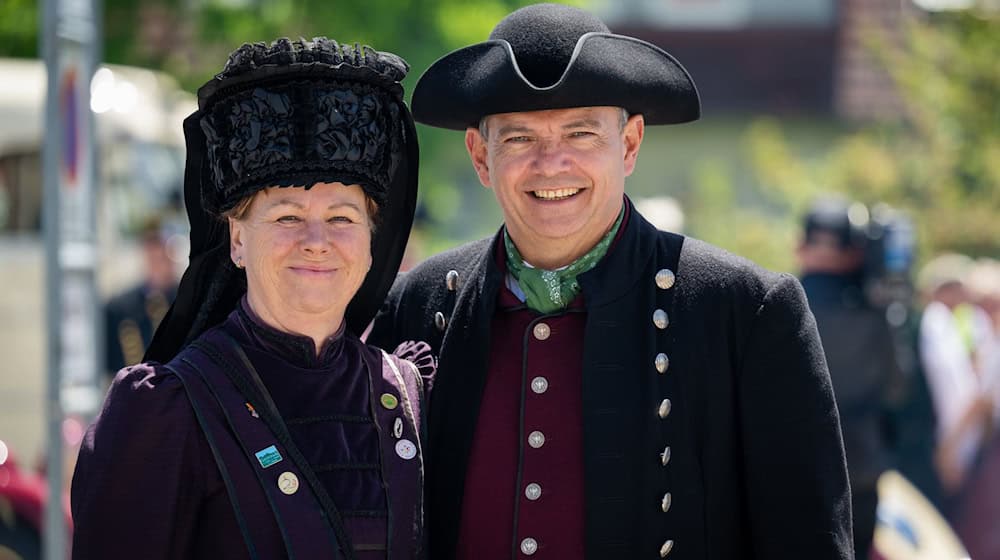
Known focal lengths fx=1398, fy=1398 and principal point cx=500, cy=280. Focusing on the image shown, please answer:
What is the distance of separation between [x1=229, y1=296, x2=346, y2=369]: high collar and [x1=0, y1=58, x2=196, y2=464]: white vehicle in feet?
25.6

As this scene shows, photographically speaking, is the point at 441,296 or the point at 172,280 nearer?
the point at 441,296

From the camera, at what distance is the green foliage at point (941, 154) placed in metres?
13.8

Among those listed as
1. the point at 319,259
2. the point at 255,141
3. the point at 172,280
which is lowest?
the point at 172,280

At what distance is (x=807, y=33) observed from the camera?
2214 centimetres

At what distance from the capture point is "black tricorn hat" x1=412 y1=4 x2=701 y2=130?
314 centimetres

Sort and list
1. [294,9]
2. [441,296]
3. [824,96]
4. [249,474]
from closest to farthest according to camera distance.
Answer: [249,474], [441,296], [294,9], [824,96]

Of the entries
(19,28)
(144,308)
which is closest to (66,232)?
(144,308)

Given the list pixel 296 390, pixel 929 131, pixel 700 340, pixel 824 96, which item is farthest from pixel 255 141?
pixel 824 96

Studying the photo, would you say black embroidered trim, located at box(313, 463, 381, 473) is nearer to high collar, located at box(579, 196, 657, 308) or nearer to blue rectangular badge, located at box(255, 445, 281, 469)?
blue rectangular badge, located at box(255, 445, 281, 469)

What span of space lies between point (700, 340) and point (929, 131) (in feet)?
40.8

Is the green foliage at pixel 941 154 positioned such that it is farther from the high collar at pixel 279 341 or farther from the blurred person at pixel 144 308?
the high collar at pixel 279 341

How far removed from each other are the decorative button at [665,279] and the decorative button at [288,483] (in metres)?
0.99

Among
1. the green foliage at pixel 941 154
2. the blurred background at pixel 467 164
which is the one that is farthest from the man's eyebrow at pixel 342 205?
the green foliage at pixel 941 154

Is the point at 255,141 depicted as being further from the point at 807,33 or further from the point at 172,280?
the point at 807,33
